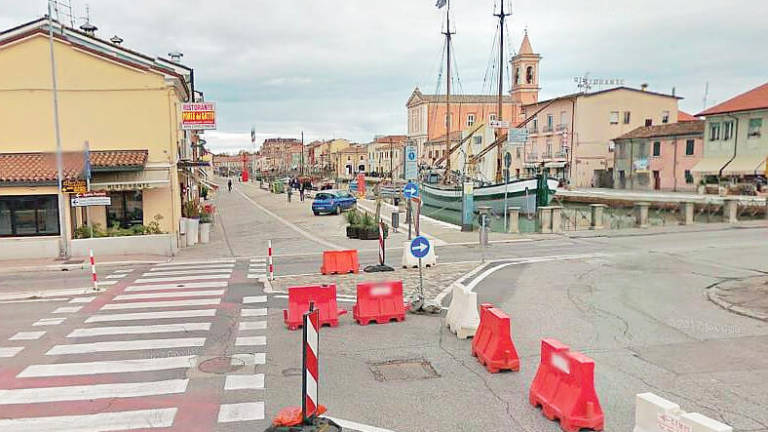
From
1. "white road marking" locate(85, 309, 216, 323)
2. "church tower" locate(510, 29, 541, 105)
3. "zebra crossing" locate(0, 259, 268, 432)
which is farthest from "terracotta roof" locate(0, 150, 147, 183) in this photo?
"church tower" locate(510, 29, 541, 105)

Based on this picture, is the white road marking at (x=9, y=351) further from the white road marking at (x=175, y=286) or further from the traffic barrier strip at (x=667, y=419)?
the traffic barrier strip at (x=667, y=419)

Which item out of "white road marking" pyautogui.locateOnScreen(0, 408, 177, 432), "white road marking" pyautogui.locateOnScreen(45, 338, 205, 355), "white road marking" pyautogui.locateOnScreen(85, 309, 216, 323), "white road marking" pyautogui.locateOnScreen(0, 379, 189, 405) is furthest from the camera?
"white road marking" pyautogui.locateOnScreen(85, 309, 216, 323)

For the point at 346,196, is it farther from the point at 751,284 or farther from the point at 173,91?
the point at 751,284

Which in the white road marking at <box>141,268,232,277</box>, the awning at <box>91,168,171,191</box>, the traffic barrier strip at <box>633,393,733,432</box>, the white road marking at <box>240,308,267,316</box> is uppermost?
the awning at <box>91,168,171,191</box>

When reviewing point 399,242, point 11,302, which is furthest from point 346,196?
point 11,302

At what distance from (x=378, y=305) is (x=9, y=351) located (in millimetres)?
6307

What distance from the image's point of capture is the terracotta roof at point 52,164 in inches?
798

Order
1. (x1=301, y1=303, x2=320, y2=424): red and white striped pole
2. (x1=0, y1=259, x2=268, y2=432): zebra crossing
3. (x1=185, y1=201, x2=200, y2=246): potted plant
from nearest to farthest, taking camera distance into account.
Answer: (x1=301, y1=303, x2=320, y2=424): red and white striped pole
(x1=0, y1=259, x2=268, y2=432): zebra crossing
(x1=185, y1=201, x2=200, y2=246): potted plant

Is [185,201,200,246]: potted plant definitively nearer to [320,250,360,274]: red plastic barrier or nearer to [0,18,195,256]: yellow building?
[0,18,195,256]: yellow building

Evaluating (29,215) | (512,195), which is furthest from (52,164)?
(512,195)

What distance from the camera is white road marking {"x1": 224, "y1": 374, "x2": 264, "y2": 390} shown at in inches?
299

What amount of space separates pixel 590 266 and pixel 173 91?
56.2 ft

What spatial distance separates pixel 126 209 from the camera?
22297 mm

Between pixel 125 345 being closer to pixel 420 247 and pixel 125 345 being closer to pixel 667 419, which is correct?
pixel 420 247
